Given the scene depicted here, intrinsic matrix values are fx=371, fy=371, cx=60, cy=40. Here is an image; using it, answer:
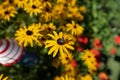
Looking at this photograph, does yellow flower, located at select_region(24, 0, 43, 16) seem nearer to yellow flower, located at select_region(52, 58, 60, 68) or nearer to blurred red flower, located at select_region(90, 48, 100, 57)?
yellow flower, located at select_region(52, 58, 60, 68)

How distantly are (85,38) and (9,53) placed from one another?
1241mm

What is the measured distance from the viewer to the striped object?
89.4 inches

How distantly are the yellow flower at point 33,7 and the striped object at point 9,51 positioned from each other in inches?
11.7

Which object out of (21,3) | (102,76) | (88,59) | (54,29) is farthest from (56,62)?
(102,76)

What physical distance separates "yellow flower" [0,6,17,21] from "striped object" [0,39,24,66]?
0.31m

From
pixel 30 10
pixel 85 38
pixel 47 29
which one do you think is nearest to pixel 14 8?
pixel 30 10

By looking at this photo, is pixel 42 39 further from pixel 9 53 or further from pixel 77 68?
pixel 77 68

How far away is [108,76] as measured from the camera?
3562mm

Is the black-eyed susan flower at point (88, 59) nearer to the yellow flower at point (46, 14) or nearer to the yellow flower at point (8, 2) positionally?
the yellow flower at point (46, 14)

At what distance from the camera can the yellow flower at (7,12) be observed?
2.64 metres

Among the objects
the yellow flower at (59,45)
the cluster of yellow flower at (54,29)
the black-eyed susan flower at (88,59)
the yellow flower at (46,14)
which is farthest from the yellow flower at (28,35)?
the black-eyed susan flower at (88,59)

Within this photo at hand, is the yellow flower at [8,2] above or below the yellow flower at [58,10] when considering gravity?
above

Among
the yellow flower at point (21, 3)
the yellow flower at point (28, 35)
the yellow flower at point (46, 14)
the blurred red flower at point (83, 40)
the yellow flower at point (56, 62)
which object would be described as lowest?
the yellow flower at point (56, 62)

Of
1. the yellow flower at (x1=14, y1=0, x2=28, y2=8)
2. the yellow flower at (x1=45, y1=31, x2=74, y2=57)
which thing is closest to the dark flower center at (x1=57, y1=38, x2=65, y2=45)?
the yellow flower at (x1=45, y1=31, x2=74, y2=57)
